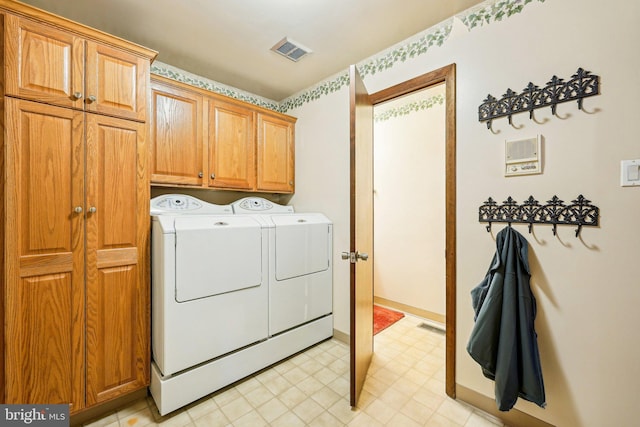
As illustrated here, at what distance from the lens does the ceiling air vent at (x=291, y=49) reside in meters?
2.01

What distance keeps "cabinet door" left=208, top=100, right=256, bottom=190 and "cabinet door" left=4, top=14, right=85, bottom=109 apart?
2.90 feet

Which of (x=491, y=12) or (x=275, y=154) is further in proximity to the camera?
(x=275, y=154)

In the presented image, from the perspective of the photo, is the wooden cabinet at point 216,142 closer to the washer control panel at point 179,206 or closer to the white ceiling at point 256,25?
the washer control panel at point 179,206

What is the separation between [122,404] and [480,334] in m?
2.16

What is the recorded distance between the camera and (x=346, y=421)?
155 cm

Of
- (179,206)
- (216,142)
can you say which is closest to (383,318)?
(179,206)

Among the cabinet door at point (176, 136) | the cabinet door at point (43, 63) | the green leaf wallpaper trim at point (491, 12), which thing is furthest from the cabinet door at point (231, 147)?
the green leaf wallpaper trim at point (491, 12)

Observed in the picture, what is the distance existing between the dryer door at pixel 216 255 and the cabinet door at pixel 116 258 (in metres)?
0.27

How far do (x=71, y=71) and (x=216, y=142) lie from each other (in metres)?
0.96

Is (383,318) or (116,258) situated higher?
(116,258)

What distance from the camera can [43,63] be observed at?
136cm

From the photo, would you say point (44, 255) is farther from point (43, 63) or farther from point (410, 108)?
point (410, 108)

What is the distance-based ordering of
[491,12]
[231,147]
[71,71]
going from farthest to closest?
1. [231,147]
2. [491,12]
3. [71,71]

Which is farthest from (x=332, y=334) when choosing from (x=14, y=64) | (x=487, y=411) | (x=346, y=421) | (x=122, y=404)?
(x=14, y=64)
